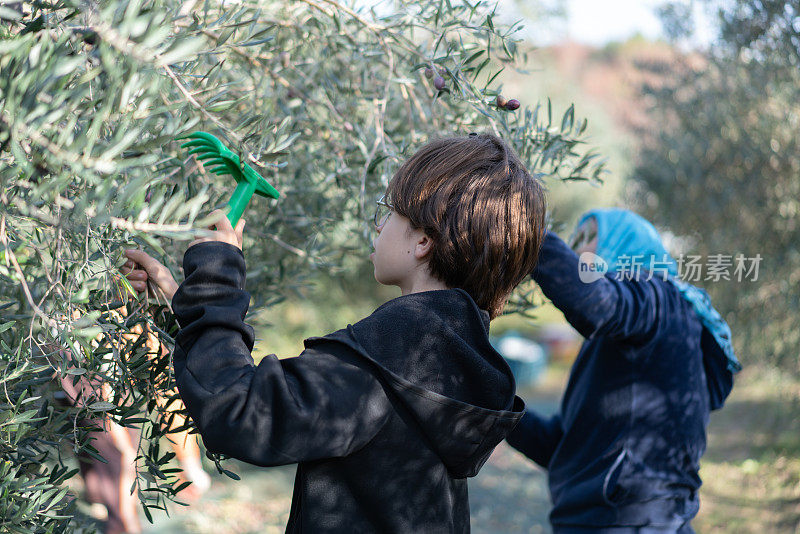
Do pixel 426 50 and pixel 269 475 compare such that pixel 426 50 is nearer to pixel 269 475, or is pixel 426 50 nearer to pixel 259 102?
pixel 259 102

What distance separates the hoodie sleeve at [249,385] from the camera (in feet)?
3.99

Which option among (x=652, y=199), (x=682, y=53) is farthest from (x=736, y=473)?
(x=682, y=53)

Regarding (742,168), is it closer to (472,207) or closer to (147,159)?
(472,207)

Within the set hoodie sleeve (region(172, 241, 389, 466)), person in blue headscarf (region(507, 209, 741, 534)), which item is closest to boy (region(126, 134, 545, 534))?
hoodie sleeve (region(172, 241, 389, 466))

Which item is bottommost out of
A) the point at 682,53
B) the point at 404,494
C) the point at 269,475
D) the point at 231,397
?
the point at 269,475

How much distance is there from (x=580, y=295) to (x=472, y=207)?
740mm

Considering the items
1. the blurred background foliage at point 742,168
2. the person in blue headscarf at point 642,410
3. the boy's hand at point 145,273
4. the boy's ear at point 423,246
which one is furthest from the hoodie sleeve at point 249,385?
the blurred background foliage at point 742,168

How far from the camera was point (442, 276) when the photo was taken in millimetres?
1538

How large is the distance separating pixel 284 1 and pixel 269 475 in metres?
5.39

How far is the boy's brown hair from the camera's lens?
1.48m

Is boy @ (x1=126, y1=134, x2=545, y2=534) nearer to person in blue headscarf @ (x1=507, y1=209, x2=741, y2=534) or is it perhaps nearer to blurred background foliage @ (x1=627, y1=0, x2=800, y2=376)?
person in blue headscarf @ (x1=507, y1=209, x2=741, y2=534)

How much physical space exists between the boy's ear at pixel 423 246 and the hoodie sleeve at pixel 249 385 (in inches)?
11.0

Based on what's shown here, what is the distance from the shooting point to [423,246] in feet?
4.96

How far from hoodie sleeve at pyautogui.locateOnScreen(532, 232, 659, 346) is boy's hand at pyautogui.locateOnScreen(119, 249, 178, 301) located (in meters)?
1.09
